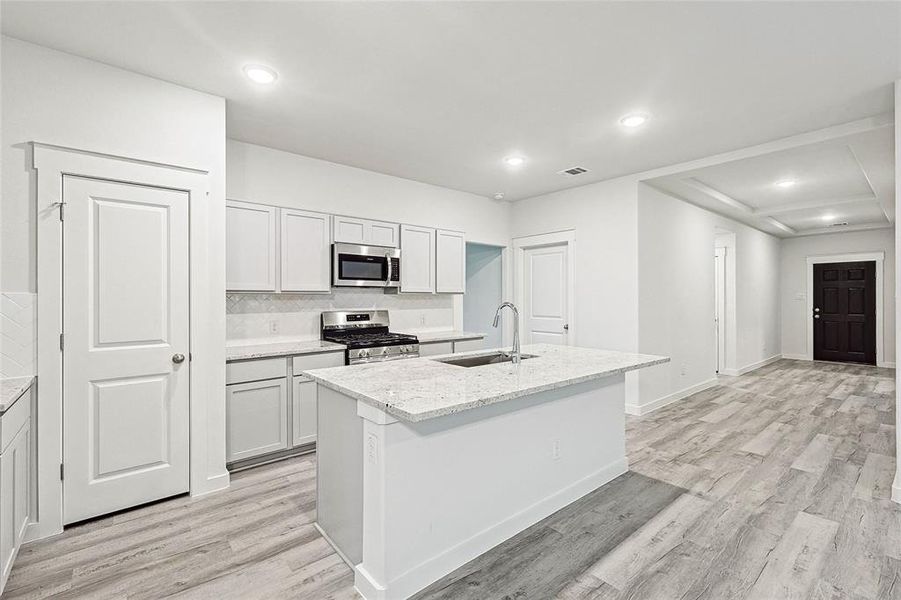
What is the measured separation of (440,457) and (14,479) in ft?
6.65

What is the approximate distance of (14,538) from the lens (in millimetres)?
2049

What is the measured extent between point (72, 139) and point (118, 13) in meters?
0.79

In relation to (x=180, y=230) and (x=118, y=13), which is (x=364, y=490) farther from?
(x=118, y=13)

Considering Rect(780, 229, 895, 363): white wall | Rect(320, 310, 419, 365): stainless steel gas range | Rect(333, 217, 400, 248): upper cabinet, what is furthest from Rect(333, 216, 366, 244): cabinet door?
Rect(780, 229, 895, 363): white wall

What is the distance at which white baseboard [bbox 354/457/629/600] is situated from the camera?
1.85 meters

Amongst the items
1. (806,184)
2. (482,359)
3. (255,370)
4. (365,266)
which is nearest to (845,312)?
(806,184)

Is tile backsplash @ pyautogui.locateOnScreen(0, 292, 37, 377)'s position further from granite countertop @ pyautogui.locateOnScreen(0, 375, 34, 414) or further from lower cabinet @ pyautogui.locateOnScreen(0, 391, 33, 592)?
lower cabinet @ pyautogui.locateOnScreen(0, 391, 33, 592)

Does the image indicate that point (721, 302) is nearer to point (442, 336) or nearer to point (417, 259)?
point (442, 336)

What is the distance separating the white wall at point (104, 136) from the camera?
89.8 inches

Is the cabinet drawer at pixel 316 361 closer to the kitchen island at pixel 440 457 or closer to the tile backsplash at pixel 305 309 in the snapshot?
the tile backsplash at pixel 305 309

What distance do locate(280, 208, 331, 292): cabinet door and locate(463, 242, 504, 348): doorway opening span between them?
278 cm

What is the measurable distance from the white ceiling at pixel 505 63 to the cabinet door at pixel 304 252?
71 centimetres

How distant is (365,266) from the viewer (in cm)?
438

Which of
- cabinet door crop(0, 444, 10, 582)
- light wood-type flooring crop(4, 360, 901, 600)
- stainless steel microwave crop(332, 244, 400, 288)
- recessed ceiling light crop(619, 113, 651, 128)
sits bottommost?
light wood-type flooring crop(4, 360, 901, 600)
